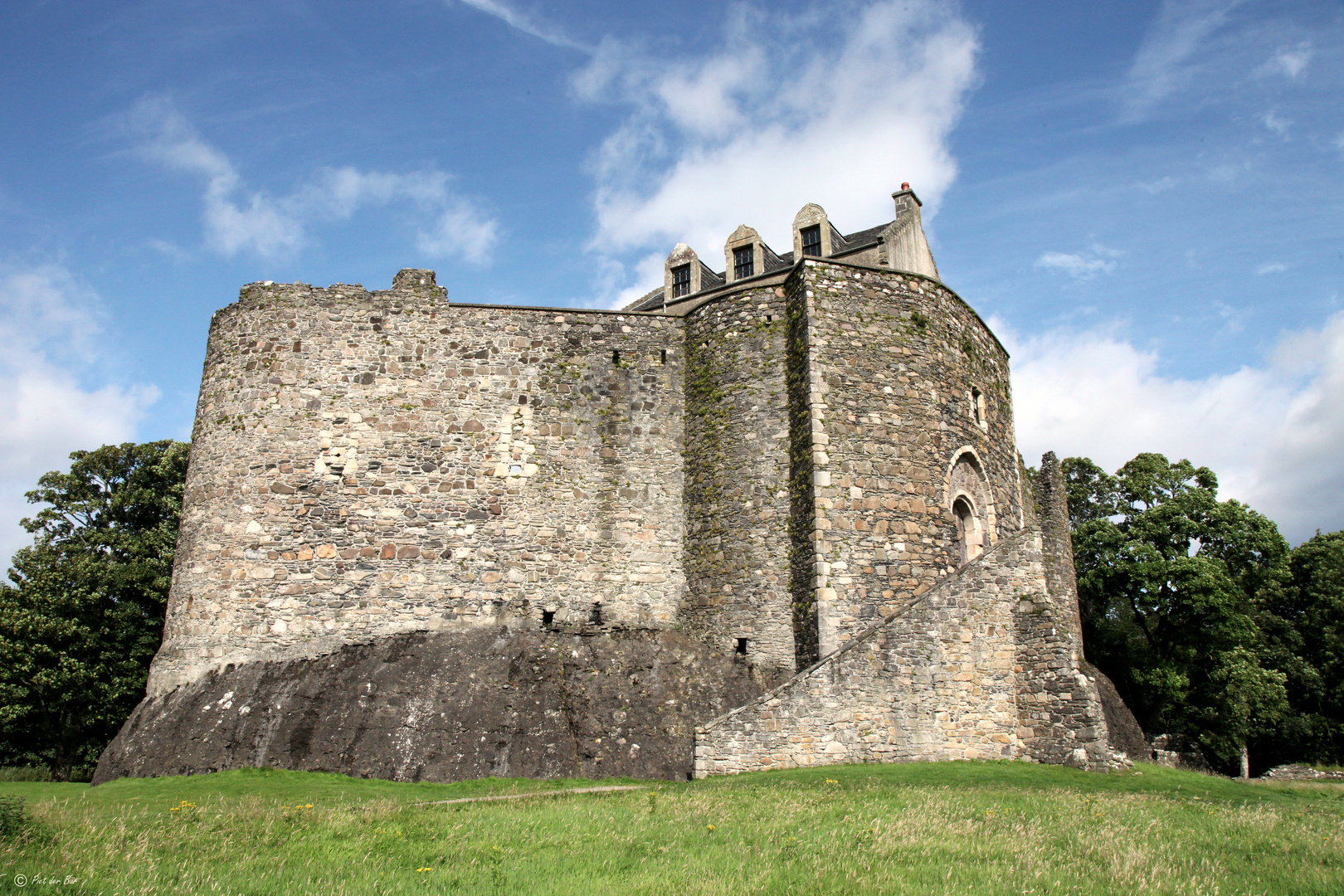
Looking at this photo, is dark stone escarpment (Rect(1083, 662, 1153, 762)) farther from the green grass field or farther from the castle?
the green grass field

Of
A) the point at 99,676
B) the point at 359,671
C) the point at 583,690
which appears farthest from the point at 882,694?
the point at 99,676

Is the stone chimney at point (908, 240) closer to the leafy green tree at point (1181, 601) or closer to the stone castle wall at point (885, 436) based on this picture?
the stone castle wall at point (885, 436)

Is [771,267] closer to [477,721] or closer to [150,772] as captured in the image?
[477,721]

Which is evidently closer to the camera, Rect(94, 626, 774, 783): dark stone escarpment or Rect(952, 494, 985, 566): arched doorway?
Rect(94, 626, 774, 783): dark stone escarpment

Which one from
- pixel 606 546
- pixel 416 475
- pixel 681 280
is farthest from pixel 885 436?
pixel 681 280

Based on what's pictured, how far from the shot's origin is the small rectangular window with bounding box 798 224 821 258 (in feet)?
92.8

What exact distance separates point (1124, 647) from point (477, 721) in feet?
98.2

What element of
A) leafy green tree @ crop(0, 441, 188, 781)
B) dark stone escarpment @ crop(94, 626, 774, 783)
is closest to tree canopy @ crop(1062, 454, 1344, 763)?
dark stone escarpment @ crop(94, 626, 774, 783)

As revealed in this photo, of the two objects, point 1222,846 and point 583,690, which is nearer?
point 1222,846

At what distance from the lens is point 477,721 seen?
1558 cm

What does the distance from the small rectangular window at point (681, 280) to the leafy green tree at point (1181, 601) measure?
20.5 meters

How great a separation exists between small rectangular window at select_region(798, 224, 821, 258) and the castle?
26.8 feet

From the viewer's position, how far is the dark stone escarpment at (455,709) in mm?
15078

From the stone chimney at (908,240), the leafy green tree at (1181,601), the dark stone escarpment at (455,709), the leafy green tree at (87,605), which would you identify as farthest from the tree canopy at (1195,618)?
the leafy green tree at (87,605)
